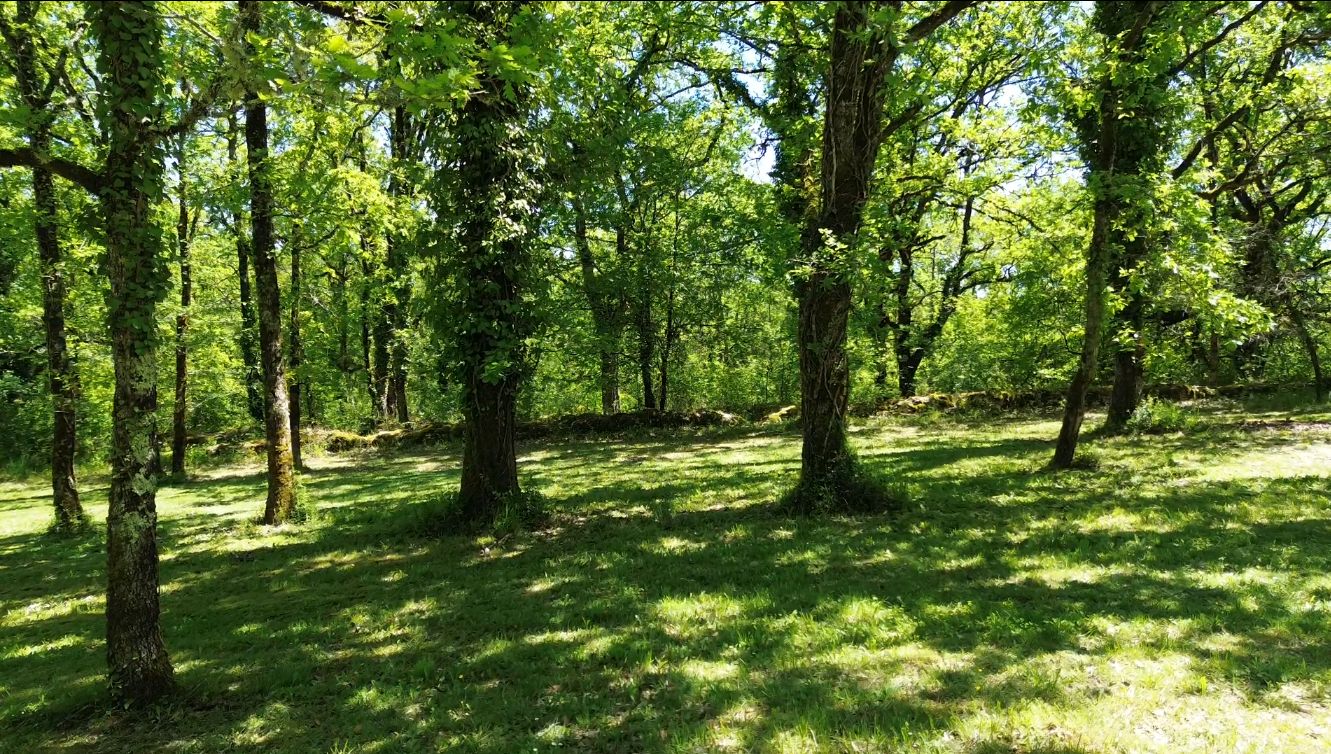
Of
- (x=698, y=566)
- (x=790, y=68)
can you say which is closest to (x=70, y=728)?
(x=698, y=566)

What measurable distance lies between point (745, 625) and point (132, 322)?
4.55m

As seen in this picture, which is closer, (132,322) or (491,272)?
(132,322)

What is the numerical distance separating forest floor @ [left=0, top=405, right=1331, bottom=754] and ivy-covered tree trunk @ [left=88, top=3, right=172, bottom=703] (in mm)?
510

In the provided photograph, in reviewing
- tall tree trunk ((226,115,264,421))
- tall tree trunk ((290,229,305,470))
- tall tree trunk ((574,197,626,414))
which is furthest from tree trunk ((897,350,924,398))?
tall tree trunk ((226,115,264,421))

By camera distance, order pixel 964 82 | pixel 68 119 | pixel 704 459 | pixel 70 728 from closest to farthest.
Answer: pixel 70 728, pixel 68 119, pixel 704 459, pixel 964 82

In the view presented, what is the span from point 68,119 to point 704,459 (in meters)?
13.0

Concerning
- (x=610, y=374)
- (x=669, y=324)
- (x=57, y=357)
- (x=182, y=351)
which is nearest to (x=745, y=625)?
(x=57, y=357)

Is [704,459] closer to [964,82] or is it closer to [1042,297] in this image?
[1042,297]

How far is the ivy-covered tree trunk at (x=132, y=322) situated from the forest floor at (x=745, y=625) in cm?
51

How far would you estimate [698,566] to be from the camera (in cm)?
640

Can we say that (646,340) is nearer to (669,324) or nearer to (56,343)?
(669,324)

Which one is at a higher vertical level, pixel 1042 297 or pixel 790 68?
pixel 790 68

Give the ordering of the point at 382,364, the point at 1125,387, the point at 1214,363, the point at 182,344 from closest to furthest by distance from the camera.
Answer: the point at 1125,387
the point at 182,344
the point at 1214,363
the point at 382,364

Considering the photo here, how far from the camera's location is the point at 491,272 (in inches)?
313
